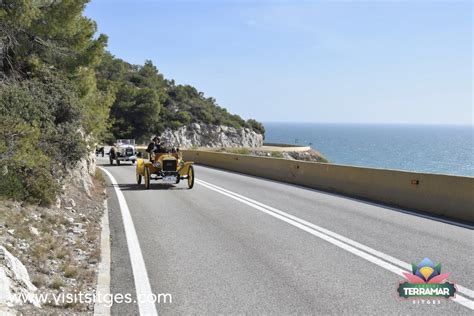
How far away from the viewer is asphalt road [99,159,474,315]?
5.19m

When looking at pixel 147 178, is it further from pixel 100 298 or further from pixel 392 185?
pixel 100 298

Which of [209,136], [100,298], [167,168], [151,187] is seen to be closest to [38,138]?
[167,168]

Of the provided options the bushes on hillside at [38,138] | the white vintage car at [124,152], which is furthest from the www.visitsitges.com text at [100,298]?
the white vintage car at [124,152]

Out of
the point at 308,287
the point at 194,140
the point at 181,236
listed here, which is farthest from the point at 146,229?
the point at 194,140

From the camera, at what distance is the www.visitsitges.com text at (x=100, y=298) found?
515 centimetres

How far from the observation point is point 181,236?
8562mm

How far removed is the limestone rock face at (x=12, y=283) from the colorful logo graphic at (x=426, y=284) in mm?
4043

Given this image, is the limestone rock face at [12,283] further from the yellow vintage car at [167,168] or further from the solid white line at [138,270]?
→ the yellow vintage car at [167,168]

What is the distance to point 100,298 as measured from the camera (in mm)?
5398

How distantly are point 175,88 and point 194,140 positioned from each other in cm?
1733

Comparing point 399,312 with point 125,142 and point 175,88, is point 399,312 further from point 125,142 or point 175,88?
point 175,88

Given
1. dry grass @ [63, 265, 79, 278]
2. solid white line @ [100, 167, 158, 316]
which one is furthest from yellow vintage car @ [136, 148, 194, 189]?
dry grass @ [63, 265, 79, 278]

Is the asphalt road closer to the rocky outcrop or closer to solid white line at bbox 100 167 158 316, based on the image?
solid white line at bbox 100 167 158 316

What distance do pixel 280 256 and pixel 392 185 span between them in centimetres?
711
